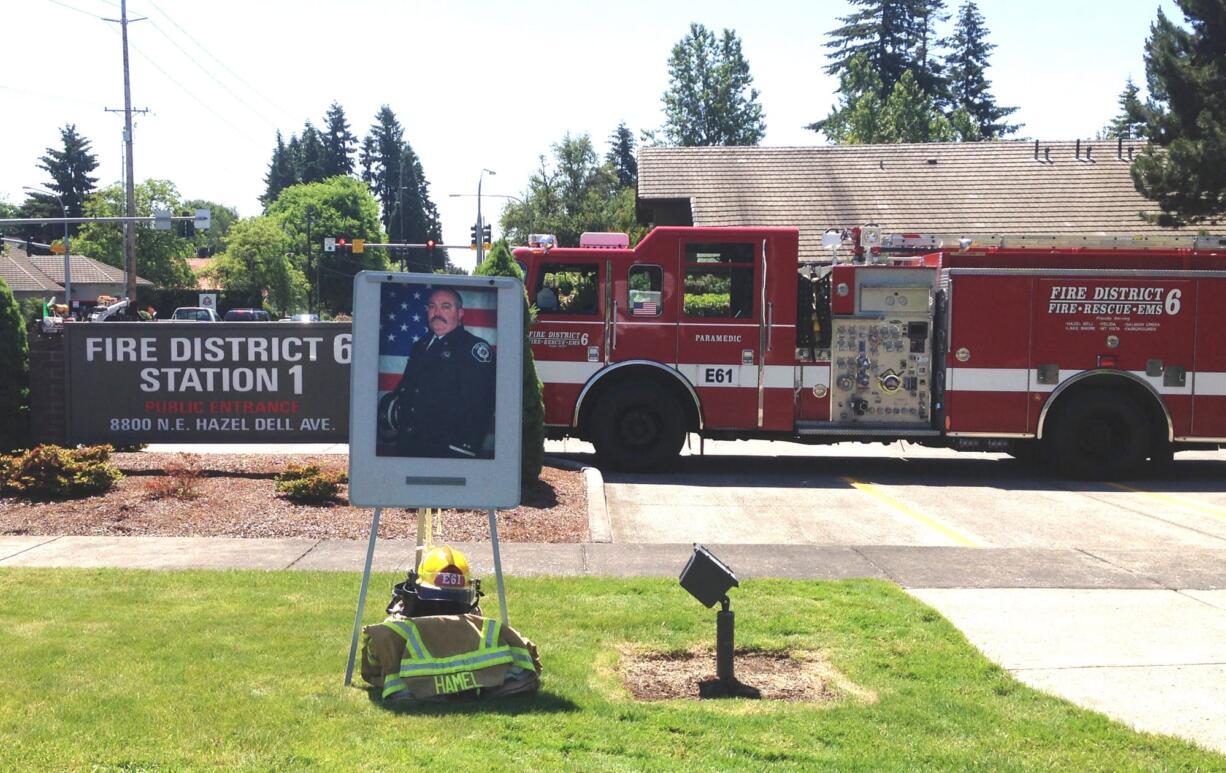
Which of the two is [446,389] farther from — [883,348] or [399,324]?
[883,348]

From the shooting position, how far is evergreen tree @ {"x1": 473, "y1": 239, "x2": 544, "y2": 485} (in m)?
12.0

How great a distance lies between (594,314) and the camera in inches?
570

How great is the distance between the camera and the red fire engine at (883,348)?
14.3 metres

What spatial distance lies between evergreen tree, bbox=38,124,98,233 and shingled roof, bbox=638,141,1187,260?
302 ft

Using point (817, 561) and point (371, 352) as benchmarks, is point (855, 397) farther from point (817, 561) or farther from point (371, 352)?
point (371, 352)

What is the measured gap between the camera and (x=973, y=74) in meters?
74.9

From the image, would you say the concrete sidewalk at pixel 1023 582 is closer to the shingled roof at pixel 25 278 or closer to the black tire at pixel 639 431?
the black tire at pixel 639 431

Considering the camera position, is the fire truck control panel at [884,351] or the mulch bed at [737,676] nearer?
the mulch bed at [737,676]

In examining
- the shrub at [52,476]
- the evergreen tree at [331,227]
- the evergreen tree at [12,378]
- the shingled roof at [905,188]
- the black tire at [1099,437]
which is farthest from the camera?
the evergreen tree at [331,227]

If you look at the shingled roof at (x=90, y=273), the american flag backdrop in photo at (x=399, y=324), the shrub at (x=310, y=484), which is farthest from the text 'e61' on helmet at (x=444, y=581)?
the shingled roof at (x=90, y=273)

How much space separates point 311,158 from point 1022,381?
127242 millimetres

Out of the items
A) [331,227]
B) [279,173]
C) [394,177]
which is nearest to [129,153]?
[331,227]

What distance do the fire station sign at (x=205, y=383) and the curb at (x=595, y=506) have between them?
269cm

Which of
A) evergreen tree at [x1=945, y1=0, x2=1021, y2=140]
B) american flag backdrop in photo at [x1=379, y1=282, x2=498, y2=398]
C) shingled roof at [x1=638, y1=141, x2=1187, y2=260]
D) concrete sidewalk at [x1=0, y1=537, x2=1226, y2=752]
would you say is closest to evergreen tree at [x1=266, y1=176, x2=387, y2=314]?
evergreen tree at [x1=945, y1=0, x2=1021, y2=140]
